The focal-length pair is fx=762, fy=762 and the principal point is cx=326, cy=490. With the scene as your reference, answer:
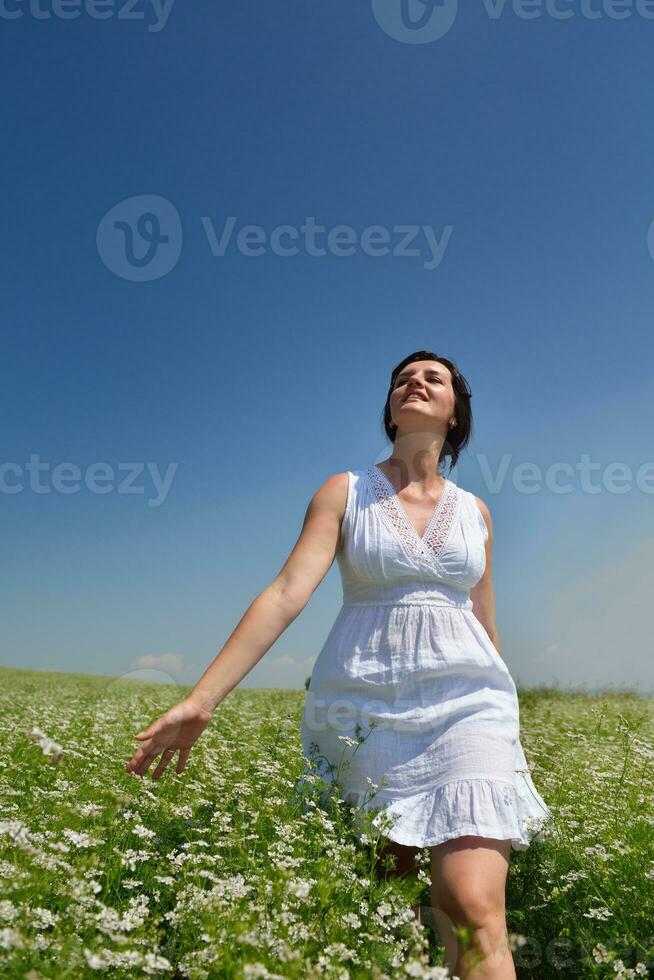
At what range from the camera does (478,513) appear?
4566 millimetres

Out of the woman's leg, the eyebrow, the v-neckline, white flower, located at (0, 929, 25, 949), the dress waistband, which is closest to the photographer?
white flower, located at (0, 929, 25, 949)

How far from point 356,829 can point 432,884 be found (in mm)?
447

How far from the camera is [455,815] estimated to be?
3320 millimetres

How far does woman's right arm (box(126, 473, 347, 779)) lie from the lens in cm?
310

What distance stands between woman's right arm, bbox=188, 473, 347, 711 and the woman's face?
1.80 ft

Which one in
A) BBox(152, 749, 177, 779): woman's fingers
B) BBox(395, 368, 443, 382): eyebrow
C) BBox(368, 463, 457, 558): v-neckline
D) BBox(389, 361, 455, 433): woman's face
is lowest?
BBox(152, 749, 177, 779): woman's fingers

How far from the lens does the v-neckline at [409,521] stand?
4094mm

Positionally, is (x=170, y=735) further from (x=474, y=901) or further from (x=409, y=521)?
(x=409, y=521)

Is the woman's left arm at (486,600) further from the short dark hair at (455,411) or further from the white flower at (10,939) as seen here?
the white flower at (10,939)

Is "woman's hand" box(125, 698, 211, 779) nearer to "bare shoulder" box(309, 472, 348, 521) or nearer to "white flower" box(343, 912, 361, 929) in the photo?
"white flower" box(343, 912, 361, 929)

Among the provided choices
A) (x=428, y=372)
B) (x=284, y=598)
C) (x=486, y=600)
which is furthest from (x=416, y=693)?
(x=428, y=372)

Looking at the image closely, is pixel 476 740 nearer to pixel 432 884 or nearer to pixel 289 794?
pixel 432 884

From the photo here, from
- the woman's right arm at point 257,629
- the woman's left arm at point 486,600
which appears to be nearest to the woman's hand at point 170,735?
the woman's right arm at point 257,629

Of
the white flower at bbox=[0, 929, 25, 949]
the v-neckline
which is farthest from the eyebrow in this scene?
the white flower at bbox=[0, 929, 25, 949]
